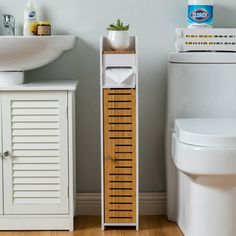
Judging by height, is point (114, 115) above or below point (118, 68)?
below

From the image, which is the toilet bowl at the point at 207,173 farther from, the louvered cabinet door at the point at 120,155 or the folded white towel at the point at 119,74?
the folded white towel at the point at 119,74

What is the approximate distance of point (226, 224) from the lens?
284 centimetres

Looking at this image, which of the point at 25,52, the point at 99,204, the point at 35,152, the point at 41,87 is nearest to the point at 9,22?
the point at 25,52

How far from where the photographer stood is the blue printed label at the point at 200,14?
315 centimetres

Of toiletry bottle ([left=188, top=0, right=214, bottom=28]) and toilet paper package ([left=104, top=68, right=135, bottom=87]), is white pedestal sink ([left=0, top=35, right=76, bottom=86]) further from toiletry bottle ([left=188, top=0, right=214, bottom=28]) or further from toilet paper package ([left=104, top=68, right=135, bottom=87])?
toiletry bottle ([left=188, top=0, right=214, bottom=28])

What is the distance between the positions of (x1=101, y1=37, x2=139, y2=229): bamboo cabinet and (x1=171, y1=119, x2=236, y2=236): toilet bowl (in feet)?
0.72

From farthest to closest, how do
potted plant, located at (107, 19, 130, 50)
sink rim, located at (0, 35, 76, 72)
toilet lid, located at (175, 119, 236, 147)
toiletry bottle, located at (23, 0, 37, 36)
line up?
toiletry bottle, located at (23, 0, 37, 36)
potted plant, located at (107, 19, 130, 50)
sink rim, located at (0, 35, 76, 72)
toilet lid, located at (175, 119, 236, 147)

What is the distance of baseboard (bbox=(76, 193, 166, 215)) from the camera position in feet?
11.0

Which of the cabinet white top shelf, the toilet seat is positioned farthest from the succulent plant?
the toilet seat

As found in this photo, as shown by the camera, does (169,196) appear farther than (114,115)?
Yes

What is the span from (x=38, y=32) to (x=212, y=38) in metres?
0.85

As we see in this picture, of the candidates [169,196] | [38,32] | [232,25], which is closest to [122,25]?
[38,32]

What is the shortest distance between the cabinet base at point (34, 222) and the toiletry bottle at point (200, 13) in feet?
3.74

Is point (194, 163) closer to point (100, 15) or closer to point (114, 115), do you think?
point (114, 115)
